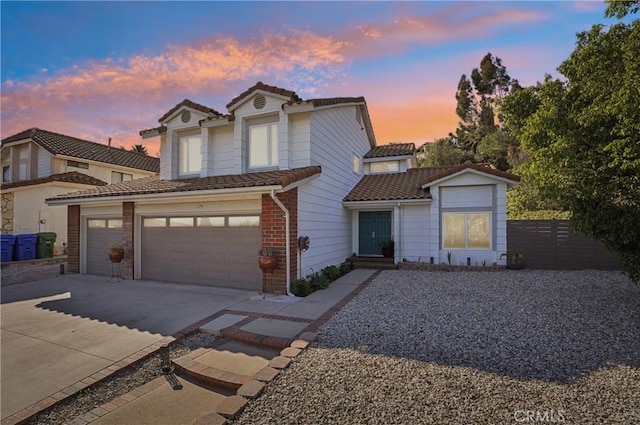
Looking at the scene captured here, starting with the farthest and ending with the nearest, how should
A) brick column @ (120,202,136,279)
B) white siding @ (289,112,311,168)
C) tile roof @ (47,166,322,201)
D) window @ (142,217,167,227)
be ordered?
1. brick column @ (120,202,136,279)
2. window @ (142,217,167,227)
3. white siding @ (289,112,311,168)
4. tile roof @ (47,166,322,201)

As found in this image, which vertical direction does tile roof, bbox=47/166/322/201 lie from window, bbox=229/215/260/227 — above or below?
above

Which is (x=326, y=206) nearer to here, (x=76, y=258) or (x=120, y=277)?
(x=120, y=277)

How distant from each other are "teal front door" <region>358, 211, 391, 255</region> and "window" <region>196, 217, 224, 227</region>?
6.70 meters

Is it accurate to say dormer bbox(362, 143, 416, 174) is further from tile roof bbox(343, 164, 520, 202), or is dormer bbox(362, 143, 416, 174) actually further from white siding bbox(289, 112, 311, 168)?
white siding bbox(289, 112, 311, 168)

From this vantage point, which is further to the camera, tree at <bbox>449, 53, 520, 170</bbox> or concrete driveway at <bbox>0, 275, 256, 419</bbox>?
tree at <bbox>449, 53, 520, 170</bbox>

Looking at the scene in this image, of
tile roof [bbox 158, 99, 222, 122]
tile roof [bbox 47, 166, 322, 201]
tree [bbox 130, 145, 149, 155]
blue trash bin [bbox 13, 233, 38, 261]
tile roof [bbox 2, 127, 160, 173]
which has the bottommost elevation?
blue trash bin [bbox 13, 233, 38, 261]

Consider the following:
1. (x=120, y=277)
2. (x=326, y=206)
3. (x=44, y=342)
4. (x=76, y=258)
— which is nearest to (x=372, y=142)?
(x=326, y=206)

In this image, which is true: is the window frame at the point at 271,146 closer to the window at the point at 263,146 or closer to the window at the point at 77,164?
the window at the point at 263,146

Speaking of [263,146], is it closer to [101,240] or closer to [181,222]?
[181,222]

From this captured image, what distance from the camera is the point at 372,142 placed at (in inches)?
690

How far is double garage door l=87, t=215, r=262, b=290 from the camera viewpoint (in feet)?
27.8

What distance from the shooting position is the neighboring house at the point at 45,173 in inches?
674

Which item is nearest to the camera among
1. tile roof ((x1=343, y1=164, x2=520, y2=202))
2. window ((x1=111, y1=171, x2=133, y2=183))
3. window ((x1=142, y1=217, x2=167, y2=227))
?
window ((x1=142, y1=217, x2=167, y2=227))

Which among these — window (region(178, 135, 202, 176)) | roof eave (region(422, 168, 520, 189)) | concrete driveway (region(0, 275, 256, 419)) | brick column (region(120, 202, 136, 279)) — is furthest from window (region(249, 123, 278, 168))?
roof eave (region(422, 168, 520, 189))
